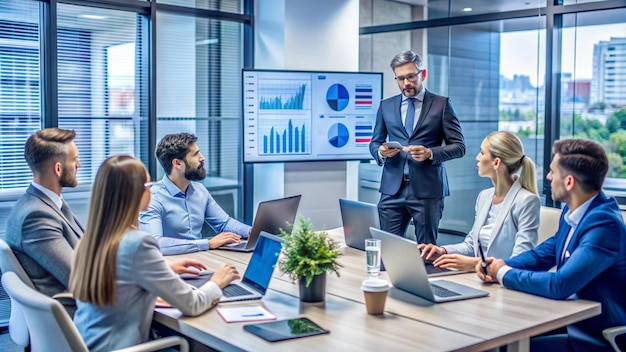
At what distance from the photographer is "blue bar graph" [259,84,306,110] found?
18.1ft

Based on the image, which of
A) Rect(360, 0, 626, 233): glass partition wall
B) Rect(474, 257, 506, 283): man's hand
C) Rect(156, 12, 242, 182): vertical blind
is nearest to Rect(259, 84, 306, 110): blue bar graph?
Rect(156, 12, 242, 182): vertical blind

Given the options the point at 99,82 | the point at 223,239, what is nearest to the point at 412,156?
the point at 223,239

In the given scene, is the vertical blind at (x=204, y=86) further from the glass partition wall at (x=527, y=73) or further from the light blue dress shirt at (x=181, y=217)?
the glass partition wall at (x=527, y=73)

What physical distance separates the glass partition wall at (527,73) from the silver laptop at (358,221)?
228 cm

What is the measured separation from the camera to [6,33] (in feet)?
15.0

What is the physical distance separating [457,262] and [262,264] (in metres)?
0.86

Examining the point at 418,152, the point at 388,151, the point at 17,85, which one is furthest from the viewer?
the point at 17,85

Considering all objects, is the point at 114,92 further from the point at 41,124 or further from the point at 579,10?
the point at 579,10

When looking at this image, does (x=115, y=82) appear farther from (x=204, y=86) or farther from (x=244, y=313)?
(x=244, y=313)

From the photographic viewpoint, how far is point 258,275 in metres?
2.82

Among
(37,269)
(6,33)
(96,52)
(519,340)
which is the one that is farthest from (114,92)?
(519,340)

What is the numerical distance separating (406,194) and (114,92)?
220cm

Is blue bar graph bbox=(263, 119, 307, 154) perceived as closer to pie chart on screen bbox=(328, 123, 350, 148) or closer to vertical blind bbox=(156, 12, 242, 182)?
pie chart on screen bbox=(328, 123, 350, 148)

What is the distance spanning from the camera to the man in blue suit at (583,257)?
2.59 m
